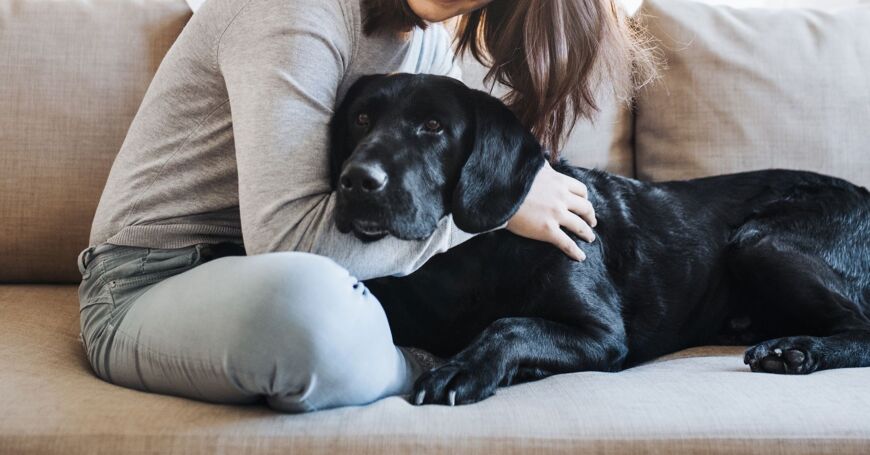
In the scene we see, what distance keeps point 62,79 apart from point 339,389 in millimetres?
1213

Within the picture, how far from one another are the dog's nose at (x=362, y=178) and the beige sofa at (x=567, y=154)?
0.34 metres

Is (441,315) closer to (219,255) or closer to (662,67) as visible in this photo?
(219,255)

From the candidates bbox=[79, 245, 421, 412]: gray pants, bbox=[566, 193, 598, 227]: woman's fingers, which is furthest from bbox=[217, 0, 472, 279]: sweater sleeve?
bbox=[566, 193, 598, 227]: woman's fingers

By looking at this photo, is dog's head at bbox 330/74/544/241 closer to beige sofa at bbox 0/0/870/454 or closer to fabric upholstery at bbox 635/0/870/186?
beige sofa at bbox 0/0/870/454

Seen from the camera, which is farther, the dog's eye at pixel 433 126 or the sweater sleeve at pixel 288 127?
the dog's eye at pixel 433 126

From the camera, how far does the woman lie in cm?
120

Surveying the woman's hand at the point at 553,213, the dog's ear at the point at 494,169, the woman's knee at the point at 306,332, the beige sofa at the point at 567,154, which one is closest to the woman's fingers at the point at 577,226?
the woman's hand at the point at 553,213

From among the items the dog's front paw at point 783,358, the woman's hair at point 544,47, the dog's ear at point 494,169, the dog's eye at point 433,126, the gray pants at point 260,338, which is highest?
the woman's hair at point 544,47

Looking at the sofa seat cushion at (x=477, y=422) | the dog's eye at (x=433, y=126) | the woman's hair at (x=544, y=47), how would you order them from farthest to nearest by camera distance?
the woman's hair at (x=544, y=47) < the dog's eye at (x=433, y=126) < the sofa seat cushion at (x=477, y=422)

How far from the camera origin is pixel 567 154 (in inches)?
Answer: 83.7

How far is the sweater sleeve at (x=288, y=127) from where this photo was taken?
1363 millimetres

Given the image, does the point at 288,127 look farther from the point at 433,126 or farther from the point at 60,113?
the point at 60,113

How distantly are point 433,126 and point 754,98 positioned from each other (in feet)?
3.34

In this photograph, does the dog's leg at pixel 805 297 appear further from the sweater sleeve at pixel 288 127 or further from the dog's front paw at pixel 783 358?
the sweater sleeve at pixel 288 127
